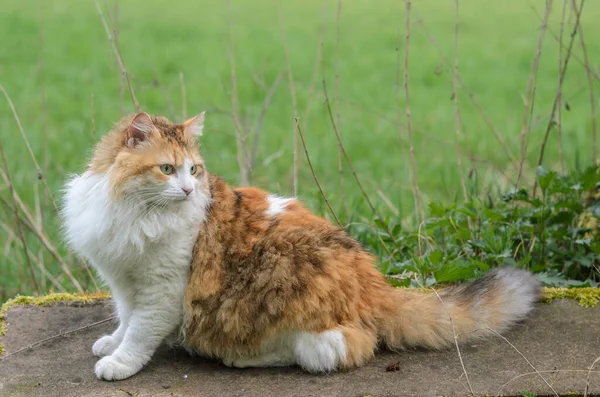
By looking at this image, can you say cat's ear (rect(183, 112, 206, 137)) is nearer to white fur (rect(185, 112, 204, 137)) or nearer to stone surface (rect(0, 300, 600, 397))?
white fur (rect(185, 112, 204, 137))

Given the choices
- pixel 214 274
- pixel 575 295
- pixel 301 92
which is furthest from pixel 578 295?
pixel 301 92

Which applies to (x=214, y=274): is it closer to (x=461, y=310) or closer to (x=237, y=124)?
(x=461, y=310)

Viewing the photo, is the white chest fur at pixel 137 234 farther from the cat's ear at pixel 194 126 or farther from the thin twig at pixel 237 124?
the thin twig at pixel 237 124

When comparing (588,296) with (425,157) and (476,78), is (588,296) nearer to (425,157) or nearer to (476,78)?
(425,157)

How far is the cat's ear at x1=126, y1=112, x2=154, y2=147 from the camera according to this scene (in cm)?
293

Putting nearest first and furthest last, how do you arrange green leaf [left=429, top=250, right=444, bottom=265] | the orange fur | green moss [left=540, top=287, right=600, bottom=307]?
the orange fur → green moss [left=540, top=287, right=600, bottom=307] → green leaf [left=429, top=250, right=444, bottom=265]

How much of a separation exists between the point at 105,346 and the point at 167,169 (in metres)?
0.84

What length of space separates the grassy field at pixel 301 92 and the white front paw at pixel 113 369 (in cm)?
171

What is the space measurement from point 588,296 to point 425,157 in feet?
13.2

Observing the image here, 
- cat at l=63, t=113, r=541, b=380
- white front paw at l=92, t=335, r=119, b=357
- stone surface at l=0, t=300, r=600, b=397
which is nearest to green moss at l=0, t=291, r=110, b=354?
stone surface at l=0, t=300, r=600, b=397

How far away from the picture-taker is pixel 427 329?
3107mm

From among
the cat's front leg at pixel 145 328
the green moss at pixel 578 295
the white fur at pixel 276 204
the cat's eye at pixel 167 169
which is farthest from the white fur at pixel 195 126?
the green moss at pixel 578 295

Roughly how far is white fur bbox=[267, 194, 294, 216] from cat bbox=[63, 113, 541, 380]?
3 centimetres

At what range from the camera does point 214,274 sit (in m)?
3.01
